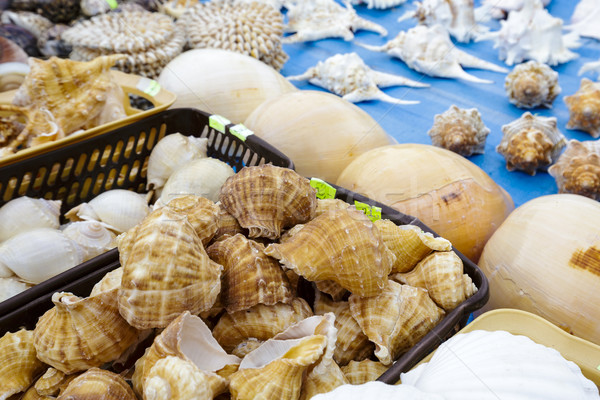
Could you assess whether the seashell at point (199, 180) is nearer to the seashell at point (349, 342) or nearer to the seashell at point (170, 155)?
the seashell at point (170, 155)

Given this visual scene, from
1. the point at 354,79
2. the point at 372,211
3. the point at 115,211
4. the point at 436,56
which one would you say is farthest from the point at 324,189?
the point at 436,56

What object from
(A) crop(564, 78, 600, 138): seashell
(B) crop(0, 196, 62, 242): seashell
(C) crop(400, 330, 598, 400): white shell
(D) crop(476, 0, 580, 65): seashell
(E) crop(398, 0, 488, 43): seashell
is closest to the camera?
(C) crop(400, 330, 598, 400): white shell

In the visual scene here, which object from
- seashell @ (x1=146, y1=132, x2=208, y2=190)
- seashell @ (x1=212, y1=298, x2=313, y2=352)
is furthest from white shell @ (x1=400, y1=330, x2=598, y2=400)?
seashell @ (x1=146, y1=132, x2=208, y2=190)

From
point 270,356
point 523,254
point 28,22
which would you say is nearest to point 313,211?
point 270,356

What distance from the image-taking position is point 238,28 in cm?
190

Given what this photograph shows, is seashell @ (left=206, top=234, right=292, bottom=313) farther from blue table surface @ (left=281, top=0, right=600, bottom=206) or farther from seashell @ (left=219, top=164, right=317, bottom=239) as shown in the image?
blue table surface @ (left=281, top=0, right=600, bottom=206)

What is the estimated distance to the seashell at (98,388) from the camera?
0.58m

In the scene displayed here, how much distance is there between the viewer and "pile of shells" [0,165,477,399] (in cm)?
60

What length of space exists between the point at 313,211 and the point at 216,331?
0.92 ft

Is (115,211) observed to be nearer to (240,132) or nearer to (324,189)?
(240,132)

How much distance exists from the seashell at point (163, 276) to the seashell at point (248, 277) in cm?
5

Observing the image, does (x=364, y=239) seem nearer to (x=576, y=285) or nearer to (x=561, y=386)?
(x=561, y=386)

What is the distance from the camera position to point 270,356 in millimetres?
653

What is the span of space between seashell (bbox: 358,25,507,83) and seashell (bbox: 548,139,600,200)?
0.69m
